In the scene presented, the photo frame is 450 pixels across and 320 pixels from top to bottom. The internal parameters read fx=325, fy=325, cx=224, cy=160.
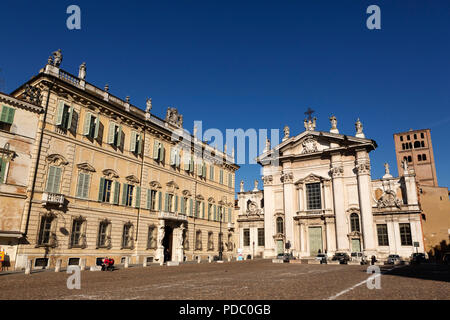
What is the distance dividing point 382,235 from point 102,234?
3051 cm

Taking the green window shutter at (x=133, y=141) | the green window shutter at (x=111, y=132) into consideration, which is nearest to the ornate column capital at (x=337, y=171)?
the green window shutter at (x=133, y=141)

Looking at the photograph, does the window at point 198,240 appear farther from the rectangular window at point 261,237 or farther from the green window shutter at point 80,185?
the green window shutter at point 80,185

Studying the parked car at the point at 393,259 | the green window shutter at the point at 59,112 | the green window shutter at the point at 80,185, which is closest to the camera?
the green window shutter at the point at 59,112

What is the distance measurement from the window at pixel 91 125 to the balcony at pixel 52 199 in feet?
17.6

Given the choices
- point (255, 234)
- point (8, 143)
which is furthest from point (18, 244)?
point (255, 234)

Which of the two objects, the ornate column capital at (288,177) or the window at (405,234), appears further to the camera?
the ornate column capital at (288,177)

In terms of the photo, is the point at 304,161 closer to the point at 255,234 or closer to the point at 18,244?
the point at 255,234

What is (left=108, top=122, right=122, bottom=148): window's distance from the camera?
2731cm

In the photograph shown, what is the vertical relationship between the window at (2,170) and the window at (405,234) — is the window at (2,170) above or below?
above

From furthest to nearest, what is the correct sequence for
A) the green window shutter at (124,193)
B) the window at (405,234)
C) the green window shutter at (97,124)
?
the window at (405,234) < the green window shutter at (124,193) < the green window shutter at (97,124)

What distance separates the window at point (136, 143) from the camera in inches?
1155

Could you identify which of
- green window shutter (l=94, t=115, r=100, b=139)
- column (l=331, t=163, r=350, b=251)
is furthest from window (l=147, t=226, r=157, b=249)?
column (l=331, t=163, r=350, b=251)
